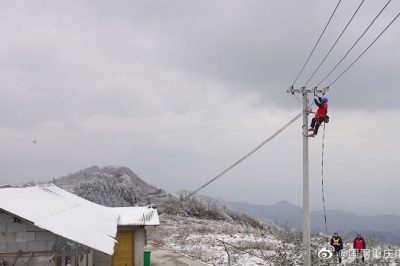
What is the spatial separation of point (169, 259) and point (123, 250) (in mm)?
4081

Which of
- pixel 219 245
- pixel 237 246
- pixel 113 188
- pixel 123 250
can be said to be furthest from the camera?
pixel 113 188

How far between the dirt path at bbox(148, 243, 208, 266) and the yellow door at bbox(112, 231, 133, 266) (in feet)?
7.45

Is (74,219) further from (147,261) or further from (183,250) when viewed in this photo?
(183,250)

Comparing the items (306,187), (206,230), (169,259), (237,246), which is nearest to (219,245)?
(237,246)

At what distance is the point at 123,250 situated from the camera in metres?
22.6

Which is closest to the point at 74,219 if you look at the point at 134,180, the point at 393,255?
the point at 393,255

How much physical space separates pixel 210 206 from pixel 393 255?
33.7 metres

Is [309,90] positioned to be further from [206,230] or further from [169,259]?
[206,230]

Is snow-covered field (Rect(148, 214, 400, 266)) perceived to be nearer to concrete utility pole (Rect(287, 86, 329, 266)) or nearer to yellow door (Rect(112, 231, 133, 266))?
yellow door (Rect(112, 231, 133, 266))

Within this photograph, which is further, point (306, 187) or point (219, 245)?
point (219, 245)

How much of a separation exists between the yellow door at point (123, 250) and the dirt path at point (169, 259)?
7.45 feet

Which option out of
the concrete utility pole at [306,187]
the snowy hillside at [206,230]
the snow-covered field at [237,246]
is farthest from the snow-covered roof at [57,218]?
the snowy hillside at [206,230]

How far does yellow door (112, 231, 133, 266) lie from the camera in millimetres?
22531

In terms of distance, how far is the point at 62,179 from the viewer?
2872 inches
